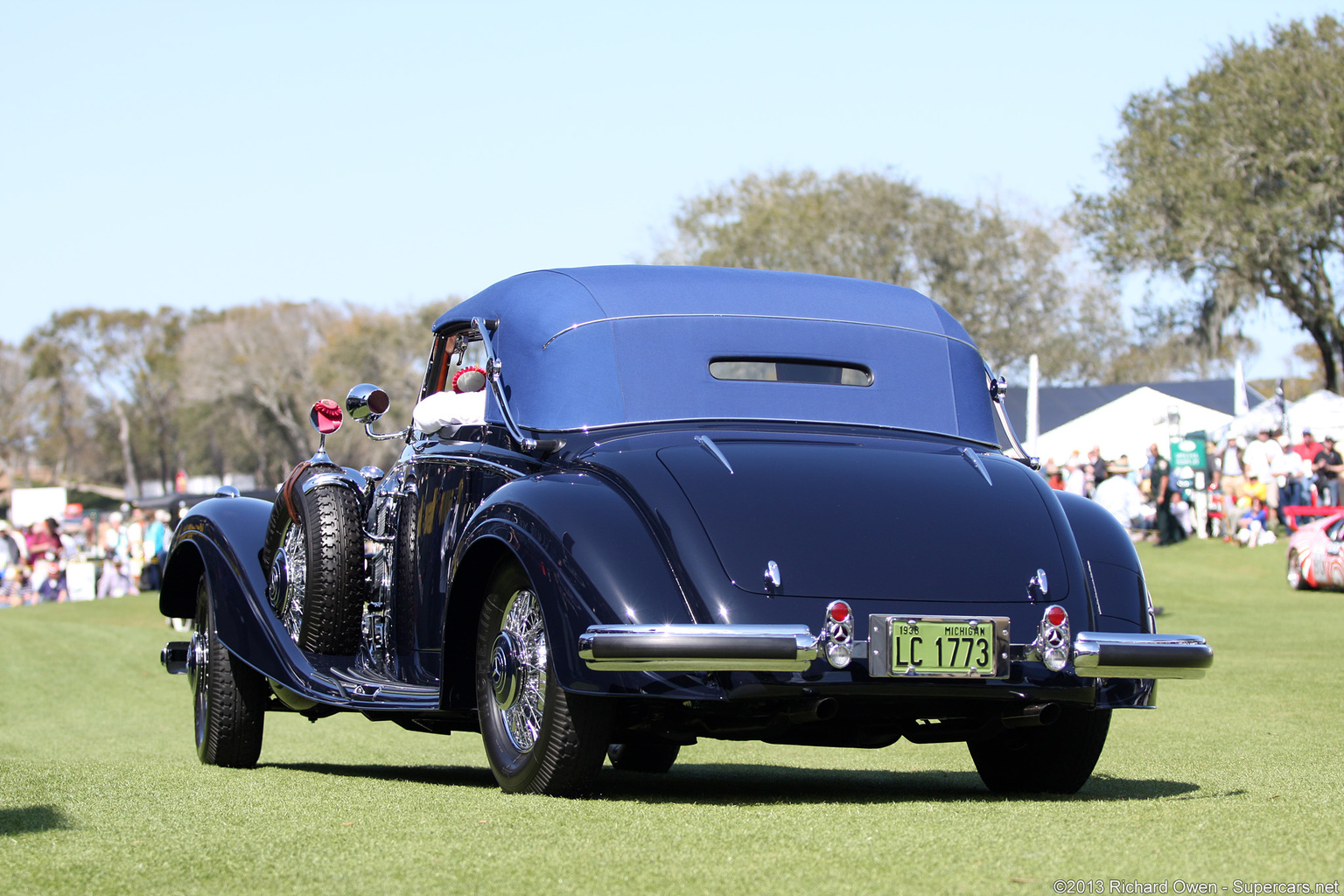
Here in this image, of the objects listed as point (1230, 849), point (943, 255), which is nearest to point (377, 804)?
point (1230, 849)

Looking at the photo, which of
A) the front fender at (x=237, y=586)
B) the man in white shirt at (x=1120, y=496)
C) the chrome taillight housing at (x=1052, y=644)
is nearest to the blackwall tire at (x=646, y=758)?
the front fender at (x=237, y=586)

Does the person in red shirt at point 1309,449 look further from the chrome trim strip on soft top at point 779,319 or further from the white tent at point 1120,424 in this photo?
the chrome trim strip on soft top at point 779,319

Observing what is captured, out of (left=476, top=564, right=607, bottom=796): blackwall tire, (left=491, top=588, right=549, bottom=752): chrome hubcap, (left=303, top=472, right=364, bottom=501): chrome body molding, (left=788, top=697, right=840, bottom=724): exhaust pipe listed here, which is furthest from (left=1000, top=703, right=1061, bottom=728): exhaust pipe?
(left=303, top=472, right=364, bottom=501): chrome body molding

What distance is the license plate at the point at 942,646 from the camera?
15.9ft

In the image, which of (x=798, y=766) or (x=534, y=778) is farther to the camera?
A: (x=798, y=766)

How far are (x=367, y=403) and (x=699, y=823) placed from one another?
3137mm

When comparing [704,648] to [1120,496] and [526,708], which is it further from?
[1120,496]

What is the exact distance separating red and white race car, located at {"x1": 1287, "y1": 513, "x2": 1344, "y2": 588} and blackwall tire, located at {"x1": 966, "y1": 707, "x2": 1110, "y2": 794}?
1694 cm

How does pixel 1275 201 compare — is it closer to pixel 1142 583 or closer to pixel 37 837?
pixel 1142 583

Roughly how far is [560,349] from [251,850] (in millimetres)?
2386

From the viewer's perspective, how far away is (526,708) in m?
5.36

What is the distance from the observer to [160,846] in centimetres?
424

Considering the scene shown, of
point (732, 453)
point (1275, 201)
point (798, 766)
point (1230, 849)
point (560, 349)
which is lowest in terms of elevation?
point (798, 766)

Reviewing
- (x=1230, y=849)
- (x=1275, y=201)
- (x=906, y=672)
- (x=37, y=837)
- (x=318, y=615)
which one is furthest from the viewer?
(x=1275, y=201)
